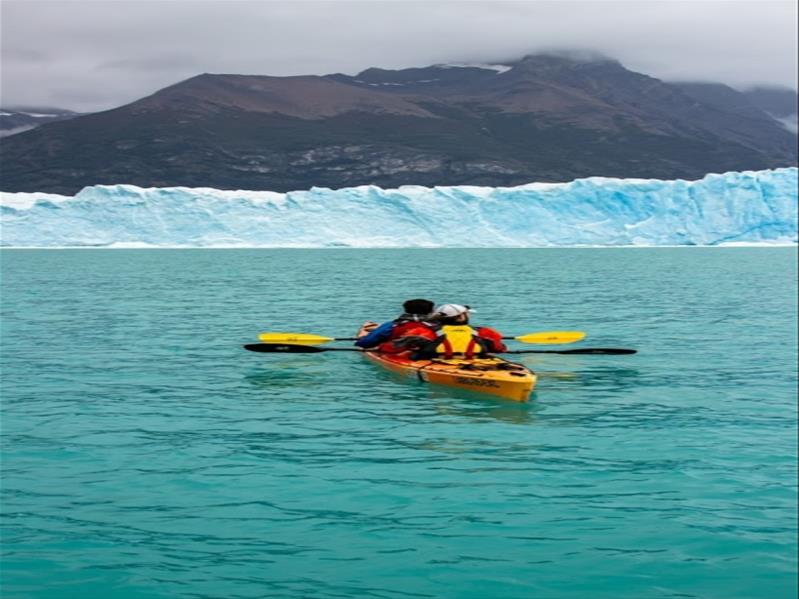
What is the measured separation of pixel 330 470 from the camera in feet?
27.8

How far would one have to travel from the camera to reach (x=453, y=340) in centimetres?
1350

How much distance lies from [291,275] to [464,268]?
950 centimetres

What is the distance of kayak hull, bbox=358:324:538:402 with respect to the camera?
38.5 ft

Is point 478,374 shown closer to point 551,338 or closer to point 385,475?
point 385,475

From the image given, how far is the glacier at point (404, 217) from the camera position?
6544cm

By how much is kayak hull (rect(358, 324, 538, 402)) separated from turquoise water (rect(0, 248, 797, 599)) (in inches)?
8.5

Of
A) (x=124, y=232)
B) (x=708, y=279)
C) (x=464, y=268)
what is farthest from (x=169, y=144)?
(x=708, y=279)

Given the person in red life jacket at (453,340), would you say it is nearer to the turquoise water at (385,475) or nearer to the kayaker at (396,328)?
the turquoise water at (385,475)

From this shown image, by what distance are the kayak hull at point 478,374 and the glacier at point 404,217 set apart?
5244 centimetres

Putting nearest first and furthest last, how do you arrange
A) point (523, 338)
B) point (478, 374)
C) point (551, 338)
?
1. point (478, 374)
2. point (523, 338)
3. point (551, 338)

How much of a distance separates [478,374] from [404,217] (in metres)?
57.1

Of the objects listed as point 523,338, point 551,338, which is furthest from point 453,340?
point 551,338

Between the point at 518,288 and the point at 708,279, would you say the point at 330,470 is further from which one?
the point at 708,279

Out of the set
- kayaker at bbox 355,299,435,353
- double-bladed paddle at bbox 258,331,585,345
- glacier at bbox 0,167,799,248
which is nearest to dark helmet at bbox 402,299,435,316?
kayaker at bbox 355,299,435,353
